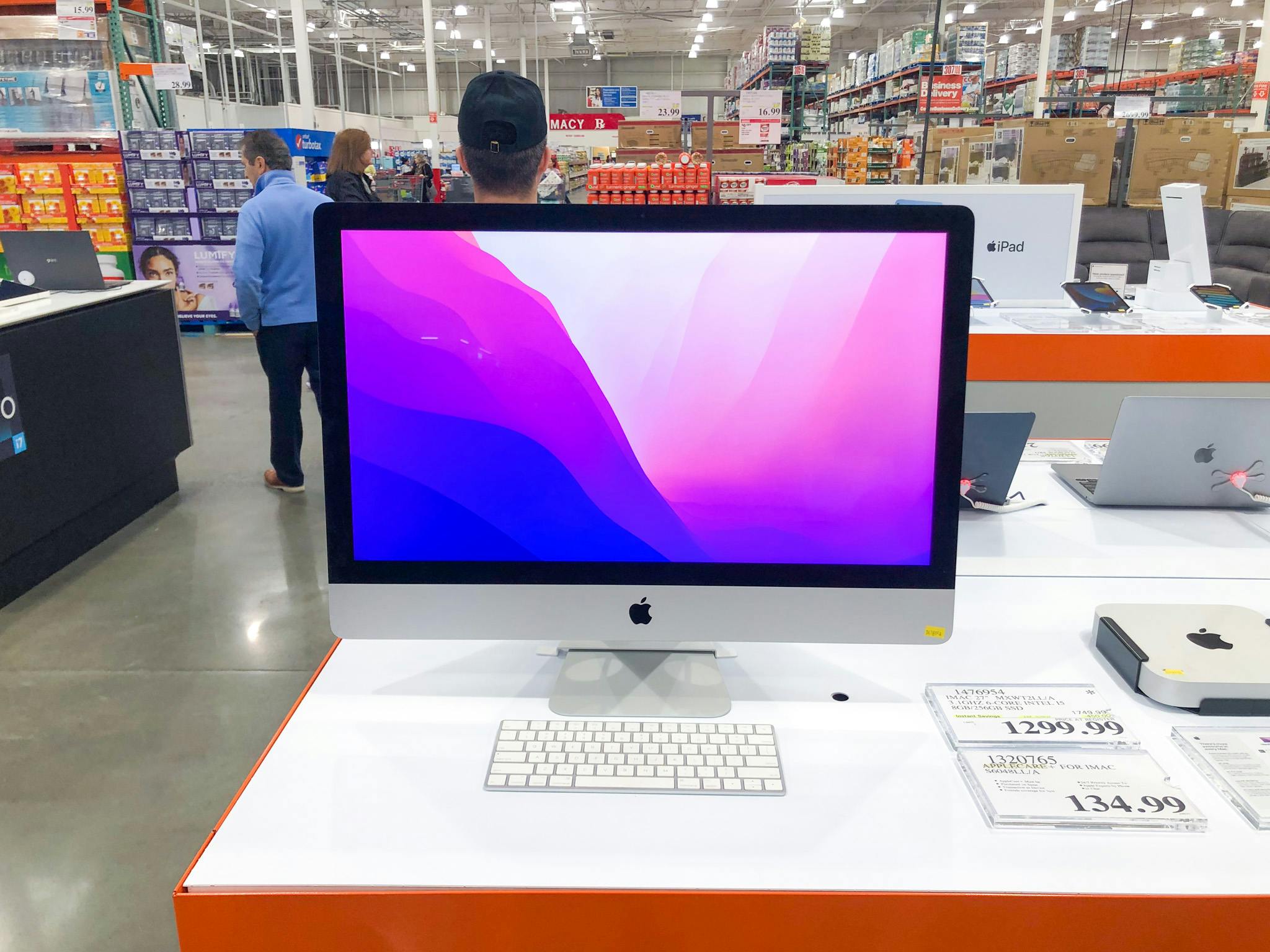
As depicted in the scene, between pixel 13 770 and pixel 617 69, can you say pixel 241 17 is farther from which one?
pixel 13 770

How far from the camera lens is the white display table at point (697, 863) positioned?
0.80 meters

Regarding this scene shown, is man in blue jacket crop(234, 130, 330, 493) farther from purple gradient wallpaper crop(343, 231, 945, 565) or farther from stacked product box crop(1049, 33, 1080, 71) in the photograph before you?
stacked product box crop(1049, 33, 1080, 71)

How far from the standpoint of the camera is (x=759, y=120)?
6773 mm

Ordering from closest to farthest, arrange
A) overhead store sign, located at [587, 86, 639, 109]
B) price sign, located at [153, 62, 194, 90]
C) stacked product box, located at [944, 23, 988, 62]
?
price sign, located at [153, 62, 194, 90], stacked product box, located at [944, 23, 988, 62], overhead store sign, located at [587, 86, 639, 109]

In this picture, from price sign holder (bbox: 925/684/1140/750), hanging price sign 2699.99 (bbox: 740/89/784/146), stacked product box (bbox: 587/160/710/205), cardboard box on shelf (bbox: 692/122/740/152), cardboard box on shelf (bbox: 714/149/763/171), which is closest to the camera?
price sign holder (bbox: 925/684/1140/750)

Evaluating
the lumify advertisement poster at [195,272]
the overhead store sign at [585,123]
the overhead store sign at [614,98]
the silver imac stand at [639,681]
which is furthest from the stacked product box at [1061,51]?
the silver imac stand at [639,681]

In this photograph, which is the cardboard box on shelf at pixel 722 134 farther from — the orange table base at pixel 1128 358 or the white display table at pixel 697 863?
the white display table at pixel 697 863

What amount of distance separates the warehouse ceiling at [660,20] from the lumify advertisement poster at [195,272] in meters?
10.7

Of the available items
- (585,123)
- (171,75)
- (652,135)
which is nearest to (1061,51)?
(652,135)

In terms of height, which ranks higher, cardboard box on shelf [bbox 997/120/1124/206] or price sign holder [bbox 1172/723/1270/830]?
cardboard box on shelf [bbox 997/120/1124/206]

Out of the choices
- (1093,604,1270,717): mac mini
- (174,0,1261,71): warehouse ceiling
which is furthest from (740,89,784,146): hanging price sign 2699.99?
(174,0,1261,71): warehouse ceiling

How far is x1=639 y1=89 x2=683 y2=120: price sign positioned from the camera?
7.93 meters

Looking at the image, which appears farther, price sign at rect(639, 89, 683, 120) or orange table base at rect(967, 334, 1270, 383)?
price sign at rect(639, 89, 683, 120)

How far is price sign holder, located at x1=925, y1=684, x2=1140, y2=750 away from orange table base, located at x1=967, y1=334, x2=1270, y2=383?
2.27 m
